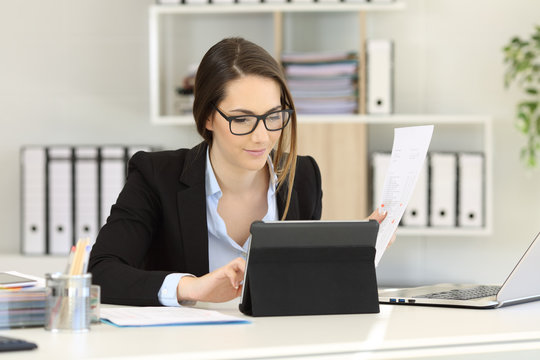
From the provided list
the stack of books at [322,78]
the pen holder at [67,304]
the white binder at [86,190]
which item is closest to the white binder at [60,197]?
the white binder at [86,190]

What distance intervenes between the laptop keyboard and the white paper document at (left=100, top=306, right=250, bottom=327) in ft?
1.53

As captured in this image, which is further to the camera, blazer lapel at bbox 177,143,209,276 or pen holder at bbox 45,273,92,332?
blazer lapel at bbox 177,143,209,276

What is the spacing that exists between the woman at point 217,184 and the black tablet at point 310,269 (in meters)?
0.37

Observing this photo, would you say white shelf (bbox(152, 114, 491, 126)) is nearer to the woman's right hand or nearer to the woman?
the woman

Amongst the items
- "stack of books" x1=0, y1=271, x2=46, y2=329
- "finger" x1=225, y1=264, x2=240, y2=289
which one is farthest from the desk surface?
"finger" x1=225, y1=264, x2=240, y2=289

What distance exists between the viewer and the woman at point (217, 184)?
1.71 metres

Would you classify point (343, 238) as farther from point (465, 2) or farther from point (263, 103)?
point (465, 2)

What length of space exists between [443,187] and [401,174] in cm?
167

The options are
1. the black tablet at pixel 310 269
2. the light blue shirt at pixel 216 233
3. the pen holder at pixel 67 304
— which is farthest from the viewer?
the light blue shirt at pixel 216 233

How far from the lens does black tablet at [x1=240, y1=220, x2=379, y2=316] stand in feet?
4.25

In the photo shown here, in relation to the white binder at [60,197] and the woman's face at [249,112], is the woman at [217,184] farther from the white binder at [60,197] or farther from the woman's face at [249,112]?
the white binder at [60,197]

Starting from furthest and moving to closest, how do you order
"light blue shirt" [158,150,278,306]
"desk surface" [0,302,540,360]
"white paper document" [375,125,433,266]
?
"light blue shirt" [158,150,278,306], "white paper document" [375,125,433,266], "desk surface" [0,302,540,360]

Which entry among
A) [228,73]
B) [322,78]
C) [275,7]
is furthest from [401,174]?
[275,7]

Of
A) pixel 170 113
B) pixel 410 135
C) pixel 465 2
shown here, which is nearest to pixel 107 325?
pixel 410 135
